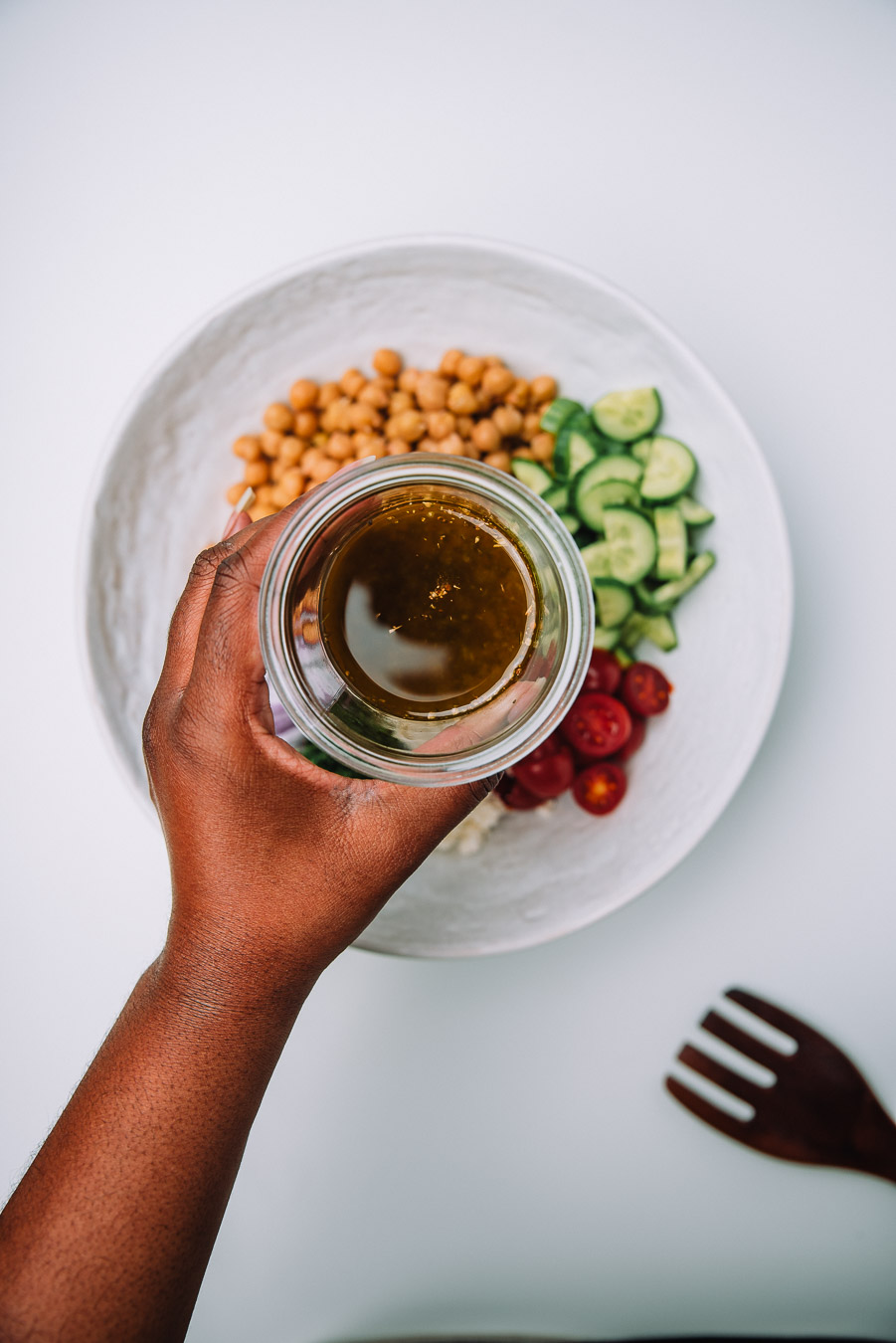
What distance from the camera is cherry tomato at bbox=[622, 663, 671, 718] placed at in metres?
1.65

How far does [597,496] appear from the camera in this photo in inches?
Result: 64.0

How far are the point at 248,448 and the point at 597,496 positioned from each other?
0.71 m

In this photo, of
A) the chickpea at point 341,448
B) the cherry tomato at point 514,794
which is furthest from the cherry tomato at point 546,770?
the chickpea at point 341,448

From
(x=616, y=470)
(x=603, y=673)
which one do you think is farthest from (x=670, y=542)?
(x=603, y=673)

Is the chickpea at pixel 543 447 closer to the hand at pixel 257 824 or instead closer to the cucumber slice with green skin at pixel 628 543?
the cucumber slice with green skin at pixel 628 543

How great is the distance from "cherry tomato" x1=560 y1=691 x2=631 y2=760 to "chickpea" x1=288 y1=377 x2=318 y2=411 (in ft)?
2.67

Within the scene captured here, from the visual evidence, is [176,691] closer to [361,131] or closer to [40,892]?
[40,892]

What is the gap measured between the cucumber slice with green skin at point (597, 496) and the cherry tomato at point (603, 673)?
243mm

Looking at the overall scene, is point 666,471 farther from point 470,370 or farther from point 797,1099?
point 797,1099

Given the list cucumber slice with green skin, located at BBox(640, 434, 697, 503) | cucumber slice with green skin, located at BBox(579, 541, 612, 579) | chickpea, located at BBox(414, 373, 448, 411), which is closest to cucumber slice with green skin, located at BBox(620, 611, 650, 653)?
cucumber slice with green skin, located at BBox(579, 541, 612, 579)

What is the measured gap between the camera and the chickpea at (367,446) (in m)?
1.73

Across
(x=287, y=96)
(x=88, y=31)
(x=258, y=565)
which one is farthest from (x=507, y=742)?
(x=88, y=31)

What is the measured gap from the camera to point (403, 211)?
180cm

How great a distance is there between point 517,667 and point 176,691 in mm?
474
